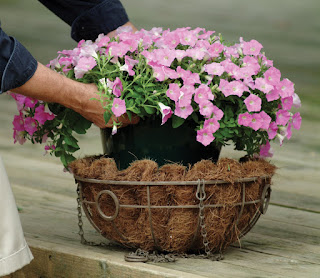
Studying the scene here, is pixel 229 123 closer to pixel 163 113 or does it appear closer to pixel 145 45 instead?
pixel 163 113

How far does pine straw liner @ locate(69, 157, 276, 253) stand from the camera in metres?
1.74

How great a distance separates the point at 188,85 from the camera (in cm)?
170

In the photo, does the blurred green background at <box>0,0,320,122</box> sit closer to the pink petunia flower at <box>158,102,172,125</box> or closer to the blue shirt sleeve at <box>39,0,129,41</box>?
the blue shirt sleeve at <box>39,0,129,41</box>

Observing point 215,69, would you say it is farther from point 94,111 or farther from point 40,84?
point 40,84

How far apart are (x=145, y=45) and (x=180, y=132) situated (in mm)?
278

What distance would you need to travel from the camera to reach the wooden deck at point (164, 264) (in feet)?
5.85

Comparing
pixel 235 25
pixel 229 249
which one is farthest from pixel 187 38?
pixel 235 25

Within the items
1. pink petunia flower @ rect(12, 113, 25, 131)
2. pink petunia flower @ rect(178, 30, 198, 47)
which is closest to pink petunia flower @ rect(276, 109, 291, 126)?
pink petunia flower @ rect(178, 30, 198, 47)

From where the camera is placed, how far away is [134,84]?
1.76 m

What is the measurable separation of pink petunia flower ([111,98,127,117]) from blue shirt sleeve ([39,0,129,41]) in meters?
0.55

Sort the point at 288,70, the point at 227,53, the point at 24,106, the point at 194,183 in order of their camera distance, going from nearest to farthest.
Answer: the point at 194,183 → the point at 227,53 → the point at 24,106 → the point at 288,70

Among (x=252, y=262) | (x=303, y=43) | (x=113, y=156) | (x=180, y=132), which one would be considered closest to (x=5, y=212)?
(x=113, y=156)

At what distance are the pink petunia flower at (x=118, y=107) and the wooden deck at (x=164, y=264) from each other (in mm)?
449

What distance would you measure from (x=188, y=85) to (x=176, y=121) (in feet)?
0.36
